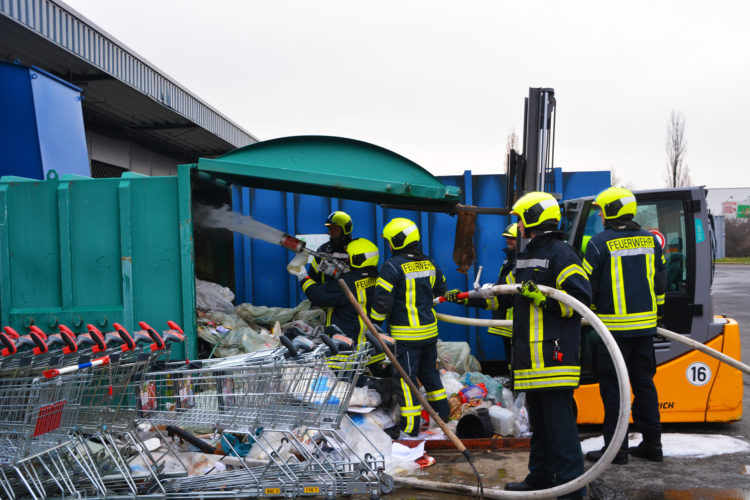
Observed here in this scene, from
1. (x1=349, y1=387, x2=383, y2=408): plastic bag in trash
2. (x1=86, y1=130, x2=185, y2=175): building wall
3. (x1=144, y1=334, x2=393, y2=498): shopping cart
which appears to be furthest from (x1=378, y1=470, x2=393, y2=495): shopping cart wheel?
(x1=86, y1=130, x2=185, y2=175): building wall

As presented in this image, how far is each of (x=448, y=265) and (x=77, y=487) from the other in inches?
171

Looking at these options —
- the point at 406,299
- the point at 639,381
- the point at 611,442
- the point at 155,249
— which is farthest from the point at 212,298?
the point at 611,442

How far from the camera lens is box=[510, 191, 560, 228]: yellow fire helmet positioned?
3.82 metres

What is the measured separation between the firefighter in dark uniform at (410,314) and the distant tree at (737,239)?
42.4 meters

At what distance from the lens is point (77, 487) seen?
3.94m

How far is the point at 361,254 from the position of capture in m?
5.61

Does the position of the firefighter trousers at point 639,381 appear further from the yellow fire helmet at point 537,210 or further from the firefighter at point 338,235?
the firefighter at point 338,235

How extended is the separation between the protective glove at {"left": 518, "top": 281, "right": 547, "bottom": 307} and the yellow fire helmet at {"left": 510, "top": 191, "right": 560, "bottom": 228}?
43 centimetres

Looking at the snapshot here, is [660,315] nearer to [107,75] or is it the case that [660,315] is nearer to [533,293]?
[533,293]

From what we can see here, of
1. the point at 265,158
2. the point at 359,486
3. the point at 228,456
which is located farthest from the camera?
the point at 265,158

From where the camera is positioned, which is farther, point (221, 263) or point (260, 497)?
point (221, 263)

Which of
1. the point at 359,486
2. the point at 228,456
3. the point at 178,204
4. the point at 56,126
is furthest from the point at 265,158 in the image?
the point at 56,126

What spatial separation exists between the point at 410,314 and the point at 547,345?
1663mm

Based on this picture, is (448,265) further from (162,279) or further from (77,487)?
(77,487)
